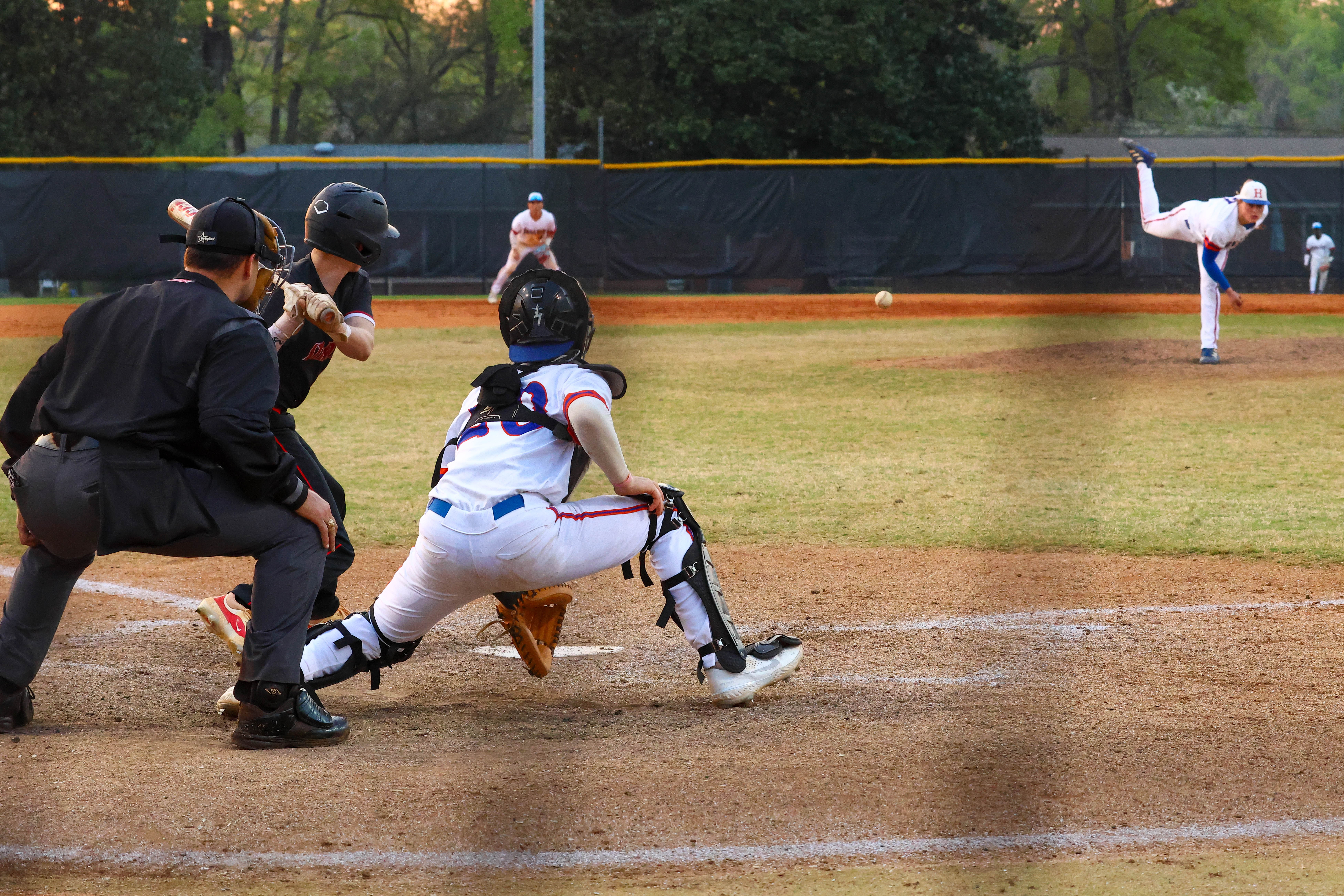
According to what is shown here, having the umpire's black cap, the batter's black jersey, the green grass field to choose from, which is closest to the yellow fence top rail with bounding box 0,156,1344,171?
the green grass field

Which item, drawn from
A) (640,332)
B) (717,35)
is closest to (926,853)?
(640,332)

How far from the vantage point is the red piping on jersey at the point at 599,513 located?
3.87m

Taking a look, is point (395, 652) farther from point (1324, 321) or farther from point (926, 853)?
point (1324, 321)

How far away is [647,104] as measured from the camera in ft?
101

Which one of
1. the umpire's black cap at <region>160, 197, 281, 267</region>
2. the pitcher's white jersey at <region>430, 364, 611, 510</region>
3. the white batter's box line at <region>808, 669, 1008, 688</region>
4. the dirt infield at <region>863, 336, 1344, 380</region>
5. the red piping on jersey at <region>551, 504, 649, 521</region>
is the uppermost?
the umpire's black cap at <region>160, 197, 281, 267</region>

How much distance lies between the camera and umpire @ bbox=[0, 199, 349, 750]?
342 cm

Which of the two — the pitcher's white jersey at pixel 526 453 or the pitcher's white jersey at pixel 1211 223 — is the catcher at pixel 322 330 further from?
the pitcher's white jersey at pixel 1211 223

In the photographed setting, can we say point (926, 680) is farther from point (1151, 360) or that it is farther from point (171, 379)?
point (1151, 360)

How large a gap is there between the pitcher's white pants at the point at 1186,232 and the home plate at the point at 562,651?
33.0ft

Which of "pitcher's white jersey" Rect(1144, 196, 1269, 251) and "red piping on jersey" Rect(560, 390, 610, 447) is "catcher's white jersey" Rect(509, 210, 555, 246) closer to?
"pitcher's white jersey" Rect(1144, 196, 1269, 251)

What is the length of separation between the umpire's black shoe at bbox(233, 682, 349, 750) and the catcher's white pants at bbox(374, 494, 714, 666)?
33 centimetres

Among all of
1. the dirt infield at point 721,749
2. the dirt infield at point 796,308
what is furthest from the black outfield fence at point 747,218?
the dirt infield at point 721,749

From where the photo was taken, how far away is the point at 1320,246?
2352 centimetres

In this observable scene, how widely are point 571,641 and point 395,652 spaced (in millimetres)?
1088
